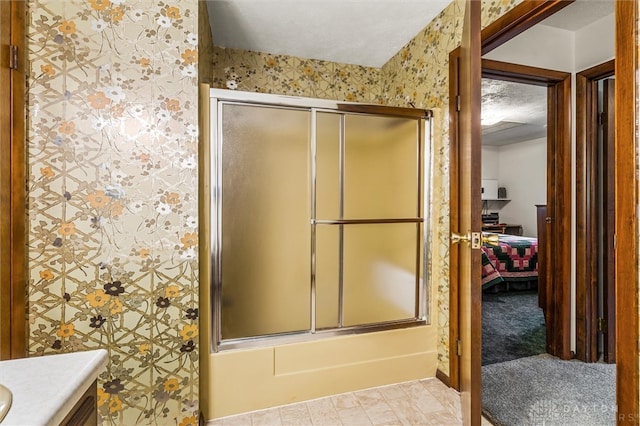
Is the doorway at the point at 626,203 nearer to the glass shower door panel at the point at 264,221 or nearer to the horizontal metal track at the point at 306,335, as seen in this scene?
the horizontal metal track at the point at 306,335

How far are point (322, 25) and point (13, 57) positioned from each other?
1.78 metres

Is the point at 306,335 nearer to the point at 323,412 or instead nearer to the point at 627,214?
the point at 323,412

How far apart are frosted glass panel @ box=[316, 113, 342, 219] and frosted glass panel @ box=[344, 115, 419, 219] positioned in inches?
2.7

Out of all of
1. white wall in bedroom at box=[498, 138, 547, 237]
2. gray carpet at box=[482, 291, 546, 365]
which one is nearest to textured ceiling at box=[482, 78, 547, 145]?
white wall in bedroom at box=[498, 138, 547, 237]

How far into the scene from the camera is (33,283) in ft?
4.56

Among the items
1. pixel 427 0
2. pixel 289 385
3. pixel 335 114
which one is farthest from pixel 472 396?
pixel 427 0

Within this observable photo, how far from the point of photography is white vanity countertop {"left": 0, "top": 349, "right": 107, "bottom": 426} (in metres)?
0.57

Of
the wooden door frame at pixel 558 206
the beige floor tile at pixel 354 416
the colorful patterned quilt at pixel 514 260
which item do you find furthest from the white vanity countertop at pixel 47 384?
the colorful patterned quilt at pixel 514 260

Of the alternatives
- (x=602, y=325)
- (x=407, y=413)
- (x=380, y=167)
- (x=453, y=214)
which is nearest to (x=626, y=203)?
(x=453, y=214)

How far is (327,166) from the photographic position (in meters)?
1.90

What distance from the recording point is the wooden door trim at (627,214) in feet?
2.99

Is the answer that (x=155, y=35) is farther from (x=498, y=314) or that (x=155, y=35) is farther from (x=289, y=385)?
(x=498, y=314)

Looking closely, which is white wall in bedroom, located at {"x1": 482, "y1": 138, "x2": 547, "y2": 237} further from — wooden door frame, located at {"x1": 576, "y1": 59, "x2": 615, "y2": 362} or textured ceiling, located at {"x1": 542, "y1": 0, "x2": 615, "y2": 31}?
textured ceiling, located at {"x1": 542, "y1": 0, "x2": 615, "y2": 31}

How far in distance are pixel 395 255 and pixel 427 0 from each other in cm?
167
